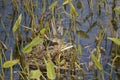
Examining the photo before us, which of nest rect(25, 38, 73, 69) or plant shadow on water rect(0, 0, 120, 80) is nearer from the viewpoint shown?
plant shadow on water rect(0, 0, 120, 80)

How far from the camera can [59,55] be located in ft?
6.48

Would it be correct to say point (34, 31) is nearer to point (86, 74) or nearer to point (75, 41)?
point (75, 41)

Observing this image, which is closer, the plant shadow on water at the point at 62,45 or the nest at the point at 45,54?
the plant shadow on water at the point at 62,45

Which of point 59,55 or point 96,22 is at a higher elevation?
point 96,22

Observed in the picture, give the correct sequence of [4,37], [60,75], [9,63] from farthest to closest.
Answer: [4,37] → [60,75] → [9,63]

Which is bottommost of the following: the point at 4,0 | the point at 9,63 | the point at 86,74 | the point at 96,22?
the point at 86,74

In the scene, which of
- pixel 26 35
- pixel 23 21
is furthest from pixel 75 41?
pixel 23 21

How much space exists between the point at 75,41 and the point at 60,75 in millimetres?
377

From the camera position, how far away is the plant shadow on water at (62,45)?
178cm

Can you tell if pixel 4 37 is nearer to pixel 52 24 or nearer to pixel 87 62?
pixel 52 24

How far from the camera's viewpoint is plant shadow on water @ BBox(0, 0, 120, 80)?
70.0 inches

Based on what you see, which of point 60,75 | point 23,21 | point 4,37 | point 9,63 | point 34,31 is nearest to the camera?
point 9,63

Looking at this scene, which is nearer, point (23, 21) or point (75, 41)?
point (75, 41)

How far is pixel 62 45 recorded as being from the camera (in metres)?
2.09
